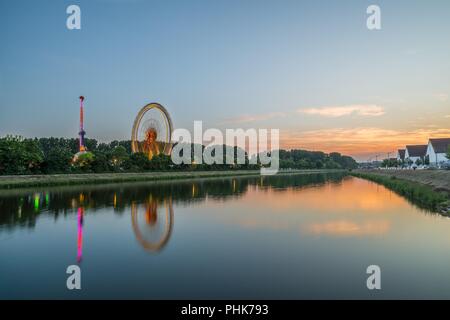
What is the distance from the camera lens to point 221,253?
Answer: 402 inches

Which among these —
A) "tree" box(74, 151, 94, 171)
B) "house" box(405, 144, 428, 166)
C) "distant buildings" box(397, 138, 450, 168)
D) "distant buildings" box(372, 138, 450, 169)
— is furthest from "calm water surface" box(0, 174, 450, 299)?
"house" box(405, 144, 428, 166)

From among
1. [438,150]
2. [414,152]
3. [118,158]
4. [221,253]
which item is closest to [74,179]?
[118,158]

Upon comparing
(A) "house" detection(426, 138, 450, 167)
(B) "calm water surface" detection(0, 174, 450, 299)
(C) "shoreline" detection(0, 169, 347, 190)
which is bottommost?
(B) "calm water surface" detection(0, 174, 450, 299)

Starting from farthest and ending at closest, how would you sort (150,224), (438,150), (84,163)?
1. (438,150)
2. (84,163)
3. (150,224)

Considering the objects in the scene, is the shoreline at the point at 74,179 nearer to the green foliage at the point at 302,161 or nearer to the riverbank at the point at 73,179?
the riverbank at the point at 73,179

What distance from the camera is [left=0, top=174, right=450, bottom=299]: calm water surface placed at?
289 inches

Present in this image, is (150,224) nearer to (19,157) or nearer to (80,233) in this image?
(80,233)

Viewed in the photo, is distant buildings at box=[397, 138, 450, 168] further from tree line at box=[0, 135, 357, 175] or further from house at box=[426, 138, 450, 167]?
tree line at box=[0, 135, 357, 175]

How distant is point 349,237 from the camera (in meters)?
12.4

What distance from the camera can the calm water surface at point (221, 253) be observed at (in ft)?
24.1

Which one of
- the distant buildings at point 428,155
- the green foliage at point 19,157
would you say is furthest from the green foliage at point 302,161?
the green foliage at point 19,157

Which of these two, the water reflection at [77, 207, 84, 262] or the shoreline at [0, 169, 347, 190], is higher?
the shoreline at [0, 169, 347, 190]
